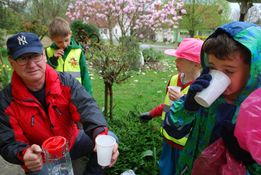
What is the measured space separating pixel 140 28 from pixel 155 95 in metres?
7.31

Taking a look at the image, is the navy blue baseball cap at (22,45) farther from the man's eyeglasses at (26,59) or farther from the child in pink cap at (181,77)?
the child in pink cap at (181,77)

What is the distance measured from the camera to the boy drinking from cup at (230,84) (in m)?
1.40

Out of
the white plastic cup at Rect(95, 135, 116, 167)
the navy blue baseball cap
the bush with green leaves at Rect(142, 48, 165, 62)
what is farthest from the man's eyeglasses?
the bush with green leaves at Rect(142, 48, 165, 62)

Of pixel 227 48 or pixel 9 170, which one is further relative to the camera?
pixel 9 170

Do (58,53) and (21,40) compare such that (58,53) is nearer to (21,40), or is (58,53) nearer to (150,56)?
(21,40)

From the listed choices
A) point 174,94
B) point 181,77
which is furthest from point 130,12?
point 174,94

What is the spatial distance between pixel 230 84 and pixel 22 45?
1.42 m

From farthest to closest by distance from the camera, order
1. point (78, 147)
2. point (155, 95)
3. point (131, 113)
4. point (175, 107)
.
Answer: point (155, 95)
point (131, 113)
point (78, 147)
point (175, 107)

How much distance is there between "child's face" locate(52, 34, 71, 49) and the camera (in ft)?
11.5

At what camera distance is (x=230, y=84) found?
1.44 meters

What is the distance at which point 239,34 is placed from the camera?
1.42m

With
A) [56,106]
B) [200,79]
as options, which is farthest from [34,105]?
[200,79]

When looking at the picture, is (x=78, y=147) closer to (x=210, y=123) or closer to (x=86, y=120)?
(x=86, y=120)

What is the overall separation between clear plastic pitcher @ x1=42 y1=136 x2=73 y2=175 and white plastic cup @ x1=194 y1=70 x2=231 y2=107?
0.81m
